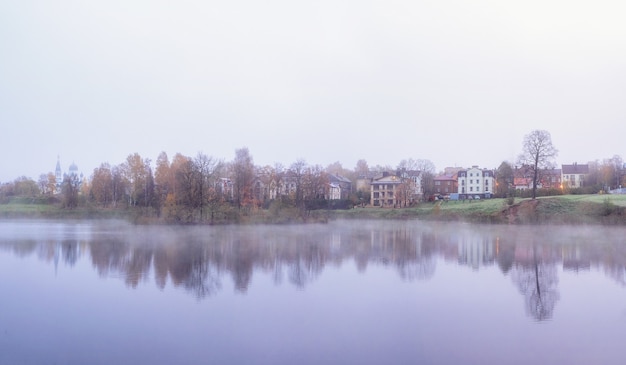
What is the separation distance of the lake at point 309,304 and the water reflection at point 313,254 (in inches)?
4.1

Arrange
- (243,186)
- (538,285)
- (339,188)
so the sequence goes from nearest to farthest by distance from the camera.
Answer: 1. (538,285)
2. (243,186)
3. (339,188)

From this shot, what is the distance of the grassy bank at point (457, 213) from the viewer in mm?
43250

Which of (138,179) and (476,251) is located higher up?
(138,179)

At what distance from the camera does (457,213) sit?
172 ft

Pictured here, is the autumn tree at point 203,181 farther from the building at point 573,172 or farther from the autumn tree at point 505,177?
the building at point 573,172

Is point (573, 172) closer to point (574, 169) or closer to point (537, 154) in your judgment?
point (574, 169)

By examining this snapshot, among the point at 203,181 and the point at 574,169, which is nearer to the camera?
the point at 203,181

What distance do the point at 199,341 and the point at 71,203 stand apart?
1993 inches

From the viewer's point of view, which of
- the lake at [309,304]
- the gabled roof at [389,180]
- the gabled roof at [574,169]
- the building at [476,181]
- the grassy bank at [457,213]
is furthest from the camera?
the gabled roof at [574,169]

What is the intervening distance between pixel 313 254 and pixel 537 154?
33.4m

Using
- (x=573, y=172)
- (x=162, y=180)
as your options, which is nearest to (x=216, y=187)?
(x=162, y=180)

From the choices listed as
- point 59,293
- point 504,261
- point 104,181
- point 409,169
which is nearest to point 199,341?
point 59,293

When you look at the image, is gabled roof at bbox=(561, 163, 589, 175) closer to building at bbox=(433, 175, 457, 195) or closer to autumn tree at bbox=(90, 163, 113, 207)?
building at bbox=(433, 175, 457, 195)

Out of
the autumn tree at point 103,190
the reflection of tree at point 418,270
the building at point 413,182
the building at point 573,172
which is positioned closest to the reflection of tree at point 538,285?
the reflection of tree at point 418,270
